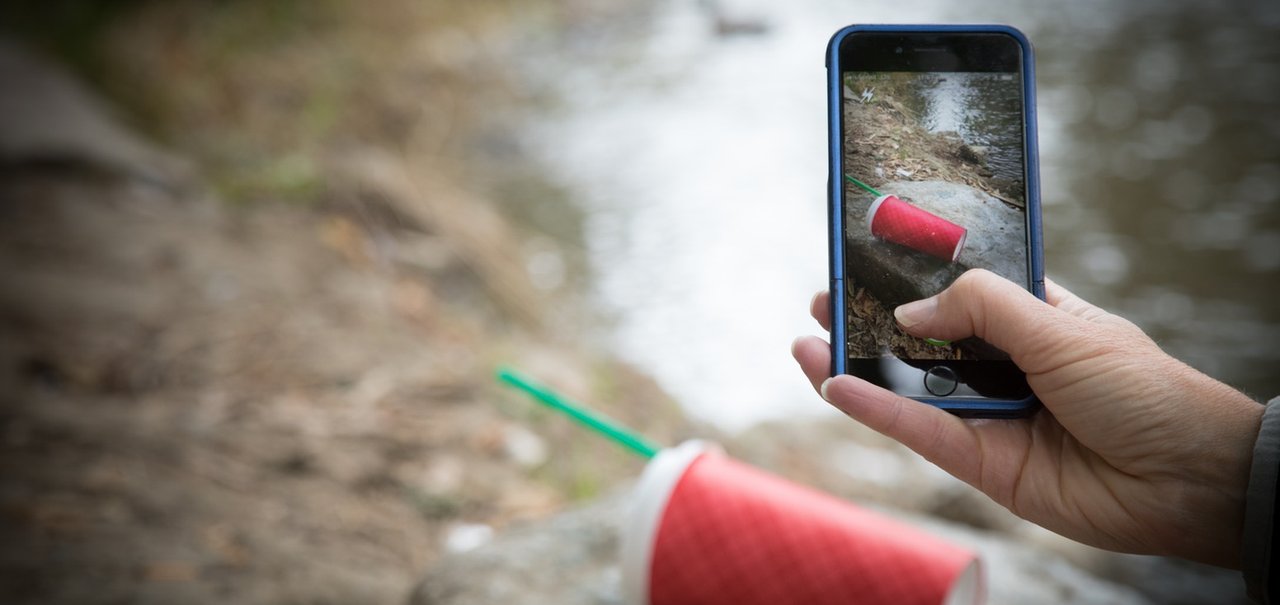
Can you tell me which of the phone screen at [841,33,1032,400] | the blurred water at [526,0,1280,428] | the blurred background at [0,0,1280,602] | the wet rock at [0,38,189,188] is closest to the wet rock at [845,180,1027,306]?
the phone screen at [841,33,1032,400]

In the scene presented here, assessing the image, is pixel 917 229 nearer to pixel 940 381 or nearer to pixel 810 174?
pixel 940 381

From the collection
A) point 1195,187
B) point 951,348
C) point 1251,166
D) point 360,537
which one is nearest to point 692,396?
point 360,537

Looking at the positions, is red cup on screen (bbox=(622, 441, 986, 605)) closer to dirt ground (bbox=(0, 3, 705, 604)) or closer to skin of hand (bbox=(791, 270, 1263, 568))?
skin of hand (bbox=(791, 270, 1263, 568))

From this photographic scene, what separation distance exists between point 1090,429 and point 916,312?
0.70 ft

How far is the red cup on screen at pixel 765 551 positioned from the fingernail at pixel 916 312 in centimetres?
48

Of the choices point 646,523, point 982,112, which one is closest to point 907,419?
point 982,112

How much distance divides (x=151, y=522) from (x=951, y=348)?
5.37 ft

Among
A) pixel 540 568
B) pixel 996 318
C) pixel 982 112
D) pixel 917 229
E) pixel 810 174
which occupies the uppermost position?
pixel 810 174

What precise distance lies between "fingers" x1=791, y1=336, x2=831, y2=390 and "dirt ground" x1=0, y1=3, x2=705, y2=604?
3.77 ft

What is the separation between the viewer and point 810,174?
175 inches

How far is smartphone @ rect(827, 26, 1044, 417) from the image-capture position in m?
1.01

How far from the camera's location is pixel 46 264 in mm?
2771

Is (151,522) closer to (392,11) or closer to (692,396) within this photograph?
(692,396)

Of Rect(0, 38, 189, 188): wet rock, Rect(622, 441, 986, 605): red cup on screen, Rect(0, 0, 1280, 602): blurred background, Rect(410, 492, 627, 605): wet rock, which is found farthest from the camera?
Rect(0, 38, 189, 188): wet rock
